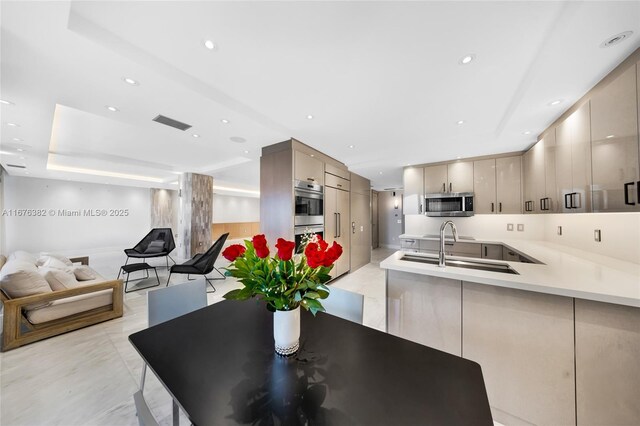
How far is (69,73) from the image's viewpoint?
1778 mm

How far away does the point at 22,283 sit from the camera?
2217mm

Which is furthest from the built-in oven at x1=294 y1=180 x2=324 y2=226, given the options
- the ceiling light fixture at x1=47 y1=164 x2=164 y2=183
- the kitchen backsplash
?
the ceiling light fixture at x1=47 y1=164 x2=164 y2=183

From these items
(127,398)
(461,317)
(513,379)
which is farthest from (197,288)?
(513,379)

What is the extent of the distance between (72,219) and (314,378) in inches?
417

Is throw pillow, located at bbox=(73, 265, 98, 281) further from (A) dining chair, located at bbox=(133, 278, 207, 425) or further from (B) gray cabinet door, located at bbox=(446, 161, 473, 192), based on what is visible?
(B) gray cabinet door, located at bbox=(446, 161, 473, 192)

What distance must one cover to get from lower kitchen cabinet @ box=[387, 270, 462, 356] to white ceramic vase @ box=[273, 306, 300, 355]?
46.7 inches

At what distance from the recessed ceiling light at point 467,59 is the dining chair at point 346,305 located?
1909 mm

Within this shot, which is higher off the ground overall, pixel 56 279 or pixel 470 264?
pixel 470 264

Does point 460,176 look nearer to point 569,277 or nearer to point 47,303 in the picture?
point 569,277

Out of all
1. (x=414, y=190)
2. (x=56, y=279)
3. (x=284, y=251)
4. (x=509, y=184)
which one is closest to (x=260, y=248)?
(x=284, y=251)

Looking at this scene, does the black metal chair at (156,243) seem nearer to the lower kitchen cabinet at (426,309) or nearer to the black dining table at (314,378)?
the black dining table at (314,378)

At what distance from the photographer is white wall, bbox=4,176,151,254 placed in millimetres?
6527

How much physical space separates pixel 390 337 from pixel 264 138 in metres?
3.01

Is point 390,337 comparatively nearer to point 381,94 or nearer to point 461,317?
point 461,317
